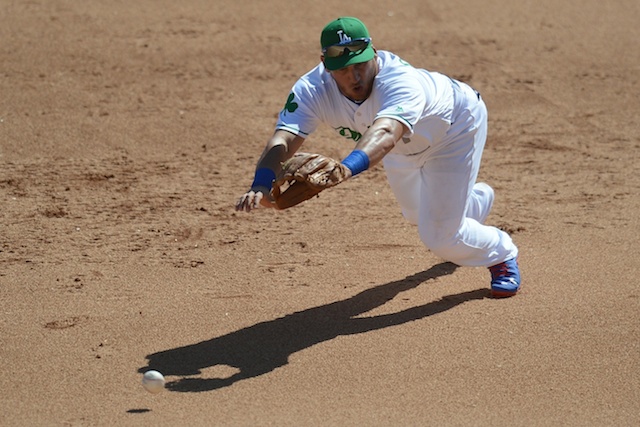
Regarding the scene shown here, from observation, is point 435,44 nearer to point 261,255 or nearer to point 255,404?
point 261,255

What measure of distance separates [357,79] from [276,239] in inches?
89.2

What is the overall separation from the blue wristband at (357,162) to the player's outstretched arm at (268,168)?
0.57 meters

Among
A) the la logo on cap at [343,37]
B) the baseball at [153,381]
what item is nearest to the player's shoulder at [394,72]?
the la logo on cap at [343,37]

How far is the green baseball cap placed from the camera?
5.01 m

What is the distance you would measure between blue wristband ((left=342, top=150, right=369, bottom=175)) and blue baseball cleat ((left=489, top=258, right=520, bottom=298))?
1.64 metres

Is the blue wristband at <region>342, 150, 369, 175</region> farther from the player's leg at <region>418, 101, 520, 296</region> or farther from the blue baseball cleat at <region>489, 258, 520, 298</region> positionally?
the blue baseball cleat at <region>489, 258, 520, 298</region>

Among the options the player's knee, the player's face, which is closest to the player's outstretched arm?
the player's face

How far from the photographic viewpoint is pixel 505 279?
594 cm

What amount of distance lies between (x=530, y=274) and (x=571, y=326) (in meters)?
0.84

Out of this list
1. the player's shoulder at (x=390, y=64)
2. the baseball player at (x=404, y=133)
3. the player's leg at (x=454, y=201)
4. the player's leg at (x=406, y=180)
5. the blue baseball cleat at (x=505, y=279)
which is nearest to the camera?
the baseball player at (x=404, y=133)

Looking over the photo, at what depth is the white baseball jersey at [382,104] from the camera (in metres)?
5.13

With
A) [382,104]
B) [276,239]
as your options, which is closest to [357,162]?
[382,104]

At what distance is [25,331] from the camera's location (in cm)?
556

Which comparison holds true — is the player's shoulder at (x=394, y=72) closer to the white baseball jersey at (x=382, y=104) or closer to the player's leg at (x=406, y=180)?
the white baseball jersey at (x=382, y=104)
